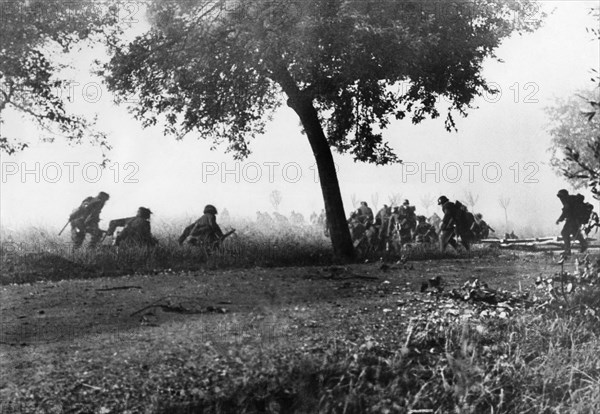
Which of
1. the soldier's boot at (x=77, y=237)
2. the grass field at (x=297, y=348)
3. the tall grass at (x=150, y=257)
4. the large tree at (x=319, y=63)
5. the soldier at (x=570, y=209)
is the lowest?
the grass field at (x=297, y=348)

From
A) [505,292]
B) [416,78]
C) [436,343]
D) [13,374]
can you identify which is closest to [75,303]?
[13,374]

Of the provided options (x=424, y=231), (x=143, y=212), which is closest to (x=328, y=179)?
(x=143, y=212)

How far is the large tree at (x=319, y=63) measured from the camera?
421 inches

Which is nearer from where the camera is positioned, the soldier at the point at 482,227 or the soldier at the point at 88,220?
the soldier at the point at 88,220

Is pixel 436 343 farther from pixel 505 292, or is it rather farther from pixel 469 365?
pixel 505 292

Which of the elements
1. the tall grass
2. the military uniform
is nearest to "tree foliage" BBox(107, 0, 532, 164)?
the tall grass

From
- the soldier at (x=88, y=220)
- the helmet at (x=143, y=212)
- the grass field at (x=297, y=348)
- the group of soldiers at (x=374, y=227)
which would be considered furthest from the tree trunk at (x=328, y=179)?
the grass field at (x=297, y=348)

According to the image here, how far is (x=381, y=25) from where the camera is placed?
11.1 metres

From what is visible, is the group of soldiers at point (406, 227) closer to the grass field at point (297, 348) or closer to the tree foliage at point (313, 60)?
the tree foliage at point (313, 60)

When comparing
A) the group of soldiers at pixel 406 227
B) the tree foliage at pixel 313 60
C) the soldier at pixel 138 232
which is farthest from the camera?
→ the group of soldiers at pixel 406 227

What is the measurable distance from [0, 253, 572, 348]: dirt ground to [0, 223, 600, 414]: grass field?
3 centimetres

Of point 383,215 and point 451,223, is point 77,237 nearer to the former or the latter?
point 451,223

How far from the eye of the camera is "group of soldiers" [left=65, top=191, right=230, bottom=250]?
1288 centimetres

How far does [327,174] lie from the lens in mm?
13039
